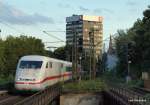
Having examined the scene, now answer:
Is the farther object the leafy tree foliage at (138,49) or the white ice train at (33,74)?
the leafy tree foliage at (138,49)

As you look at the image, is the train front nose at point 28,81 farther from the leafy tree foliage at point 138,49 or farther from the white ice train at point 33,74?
the leafy tree foliage at point 138,49

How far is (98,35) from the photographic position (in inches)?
5113

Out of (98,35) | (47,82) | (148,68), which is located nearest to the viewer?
(47,82)

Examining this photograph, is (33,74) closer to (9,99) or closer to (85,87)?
(9,99)

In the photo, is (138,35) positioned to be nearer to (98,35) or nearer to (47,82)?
(47,82)

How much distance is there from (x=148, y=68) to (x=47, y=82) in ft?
113

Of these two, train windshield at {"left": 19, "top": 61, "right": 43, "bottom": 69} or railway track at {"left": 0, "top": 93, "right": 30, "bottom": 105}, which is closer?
railway track at {"left": 0, "top": 93, "right": 30, "bottom": 105}

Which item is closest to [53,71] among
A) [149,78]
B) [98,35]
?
[149,78]

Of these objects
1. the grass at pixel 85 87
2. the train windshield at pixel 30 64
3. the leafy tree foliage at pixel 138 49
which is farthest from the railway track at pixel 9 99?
the leafy tree foliage at pixel 138 49

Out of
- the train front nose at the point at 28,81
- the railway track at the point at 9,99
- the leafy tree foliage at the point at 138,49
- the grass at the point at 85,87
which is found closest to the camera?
the railway track at the point at 9,99

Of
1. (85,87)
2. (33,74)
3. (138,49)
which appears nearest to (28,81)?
(33,74)

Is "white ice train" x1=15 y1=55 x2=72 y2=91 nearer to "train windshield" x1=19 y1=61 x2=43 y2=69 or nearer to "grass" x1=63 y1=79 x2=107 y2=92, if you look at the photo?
"train windshield" x1=19 y1=61 x2=43 y2=69

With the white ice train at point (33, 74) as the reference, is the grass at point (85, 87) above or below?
below

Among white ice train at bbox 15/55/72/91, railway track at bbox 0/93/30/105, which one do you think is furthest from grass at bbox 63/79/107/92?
railway track at bbox 0/93/30/105
